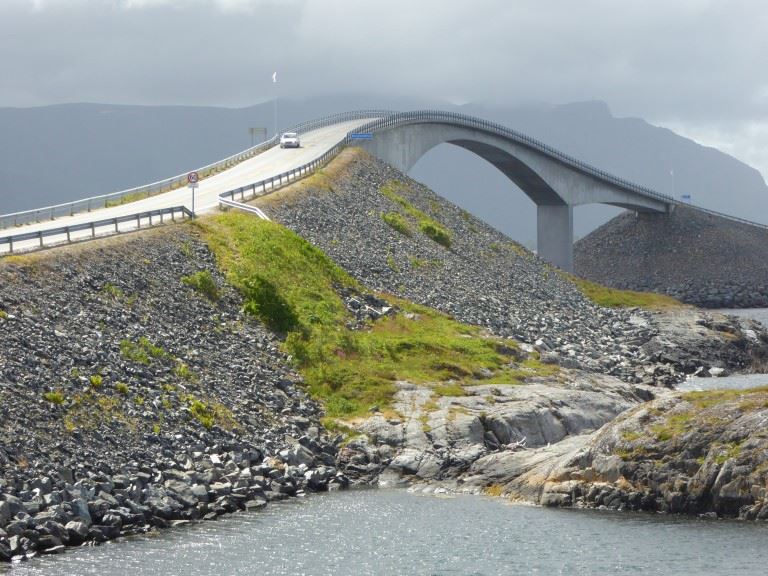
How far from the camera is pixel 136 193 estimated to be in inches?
3445

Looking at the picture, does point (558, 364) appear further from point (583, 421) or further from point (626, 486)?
point (626, 486)

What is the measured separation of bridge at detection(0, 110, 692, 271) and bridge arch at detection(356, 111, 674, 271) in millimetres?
113

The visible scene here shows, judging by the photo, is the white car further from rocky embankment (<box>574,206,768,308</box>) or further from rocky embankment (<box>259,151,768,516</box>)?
rocky embankment (<box>574,206,768,308</box>)

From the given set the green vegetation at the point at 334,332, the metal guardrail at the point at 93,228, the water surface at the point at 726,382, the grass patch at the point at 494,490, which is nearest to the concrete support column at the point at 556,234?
the water surface at the point at 726,382

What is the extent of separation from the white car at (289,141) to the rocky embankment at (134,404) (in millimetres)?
54919

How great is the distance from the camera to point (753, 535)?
119 ft

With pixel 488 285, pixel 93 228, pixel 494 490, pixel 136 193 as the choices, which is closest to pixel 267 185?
pixel 136 193

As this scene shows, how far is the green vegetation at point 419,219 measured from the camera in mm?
92000

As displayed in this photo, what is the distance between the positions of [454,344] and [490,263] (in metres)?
29.8

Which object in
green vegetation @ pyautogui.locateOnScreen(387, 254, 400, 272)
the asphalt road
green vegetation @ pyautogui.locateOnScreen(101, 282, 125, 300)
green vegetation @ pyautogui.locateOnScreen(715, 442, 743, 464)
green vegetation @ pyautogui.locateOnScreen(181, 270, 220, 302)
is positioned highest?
the asphalt road

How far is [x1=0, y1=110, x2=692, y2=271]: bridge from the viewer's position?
67.6 meters

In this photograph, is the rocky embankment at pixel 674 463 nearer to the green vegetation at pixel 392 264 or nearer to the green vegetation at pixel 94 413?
the green vegetation at pixel 94 413

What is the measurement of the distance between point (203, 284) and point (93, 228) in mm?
5561

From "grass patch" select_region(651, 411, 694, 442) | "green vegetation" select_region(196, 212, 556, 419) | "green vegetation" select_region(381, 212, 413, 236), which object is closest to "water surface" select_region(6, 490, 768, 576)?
"grass patch" select_region(651, 411, 694, 442)
